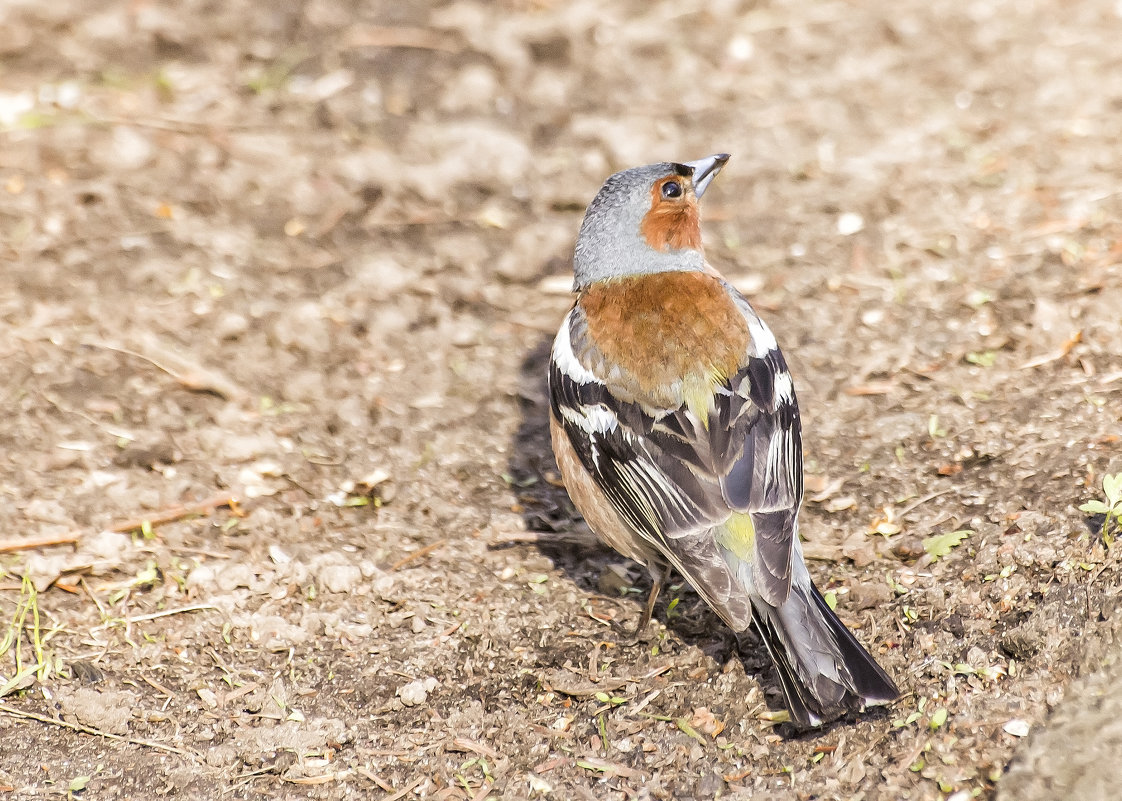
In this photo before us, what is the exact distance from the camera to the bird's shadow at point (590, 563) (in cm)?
441

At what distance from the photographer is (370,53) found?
832 cm

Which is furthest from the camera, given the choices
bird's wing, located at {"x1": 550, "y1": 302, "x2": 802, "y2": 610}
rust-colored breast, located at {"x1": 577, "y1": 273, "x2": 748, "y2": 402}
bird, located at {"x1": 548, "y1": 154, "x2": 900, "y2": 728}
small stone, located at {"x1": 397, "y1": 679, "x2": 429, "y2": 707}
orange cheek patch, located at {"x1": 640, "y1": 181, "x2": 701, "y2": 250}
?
orange cheek patch, located at {"x1": 640, "y1": 181, "x2": 701, "y2": 250}

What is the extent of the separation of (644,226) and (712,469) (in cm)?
139

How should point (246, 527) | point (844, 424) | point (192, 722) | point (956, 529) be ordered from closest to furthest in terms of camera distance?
point (192, 722) < point (956, 529) < point (246, 527) < point (844, 424)

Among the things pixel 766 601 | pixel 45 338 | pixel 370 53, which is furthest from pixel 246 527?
pixel 370 53

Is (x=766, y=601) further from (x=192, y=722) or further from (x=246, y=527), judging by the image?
(x=246, y=527)

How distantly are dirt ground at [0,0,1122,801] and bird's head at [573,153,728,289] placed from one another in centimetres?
103

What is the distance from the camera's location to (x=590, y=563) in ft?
16.6

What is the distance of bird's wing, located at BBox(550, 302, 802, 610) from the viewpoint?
4.02m

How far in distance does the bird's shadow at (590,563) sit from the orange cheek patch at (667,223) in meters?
1.14

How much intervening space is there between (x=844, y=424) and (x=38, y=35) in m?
6.23

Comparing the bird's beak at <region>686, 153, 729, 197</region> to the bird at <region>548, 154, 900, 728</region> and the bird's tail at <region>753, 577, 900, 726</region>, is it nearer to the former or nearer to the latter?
the bird at <region>548, 154, 900, 728</region>

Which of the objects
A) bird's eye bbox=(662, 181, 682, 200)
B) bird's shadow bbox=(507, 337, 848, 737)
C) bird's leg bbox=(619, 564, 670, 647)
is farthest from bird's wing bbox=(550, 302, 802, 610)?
bird's eye bbox=(662, 181, 682, 200)

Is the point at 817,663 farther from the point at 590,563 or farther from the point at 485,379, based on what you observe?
the point at 485,379
